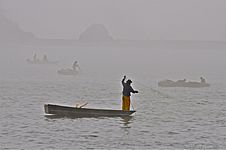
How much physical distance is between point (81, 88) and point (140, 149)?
31502 mm

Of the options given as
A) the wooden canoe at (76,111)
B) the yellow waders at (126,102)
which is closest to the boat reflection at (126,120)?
the wooden canoe at (76,111)

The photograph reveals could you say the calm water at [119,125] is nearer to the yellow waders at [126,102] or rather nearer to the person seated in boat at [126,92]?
the yellow waders at [126,102]

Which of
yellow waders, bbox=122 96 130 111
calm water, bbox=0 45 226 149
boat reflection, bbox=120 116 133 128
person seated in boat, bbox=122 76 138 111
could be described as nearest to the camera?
calm water, bbox=0 45 226 149

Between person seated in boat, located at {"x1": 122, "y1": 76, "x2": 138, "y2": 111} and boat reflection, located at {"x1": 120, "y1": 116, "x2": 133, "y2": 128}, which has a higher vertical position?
person seated in boat, located at {"x1": 122, "y1": 76, "x2": 138, "y2": 111}

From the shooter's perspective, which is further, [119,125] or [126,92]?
[126,92]

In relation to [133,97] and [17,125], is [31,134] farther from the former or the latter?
[133,97]

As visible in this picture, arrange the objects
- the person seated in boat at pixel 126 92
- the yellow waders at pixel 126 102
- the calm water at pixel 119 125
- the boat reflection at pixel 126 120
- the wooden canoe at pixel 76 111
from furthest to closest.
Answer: the yellow waders at pixel 126 102 < the person seated in boat at pixel 126 92 < the wooden canoe at pixel 76 111 < the boat reflection at pixel 126 120 < the calm water at pixel 119 125

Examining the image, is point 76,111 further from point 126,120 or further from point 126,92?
point 126,92

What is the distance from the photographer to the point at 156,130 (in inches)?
1112

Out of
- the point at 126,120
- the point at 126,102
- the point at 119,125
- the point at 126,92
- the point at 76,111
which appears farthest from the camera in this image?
the point at 126,102

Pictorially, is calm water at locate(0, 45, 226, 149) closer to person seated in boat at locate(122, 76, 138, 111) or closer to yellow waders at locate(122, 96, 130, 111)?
yellow waders at locate(122, 96, 130, 111)

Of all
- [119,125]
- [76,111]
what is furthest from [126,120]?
[76,111]

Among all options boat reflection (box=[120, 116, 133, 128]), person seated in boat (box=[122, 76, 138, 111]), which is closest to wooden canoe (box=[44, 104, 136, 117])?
boat reflection (box=[120, 116, 133, 128])

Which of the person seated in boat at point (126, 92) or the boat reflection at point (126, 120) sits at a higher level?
the person seated in boat at point (126, 92)
